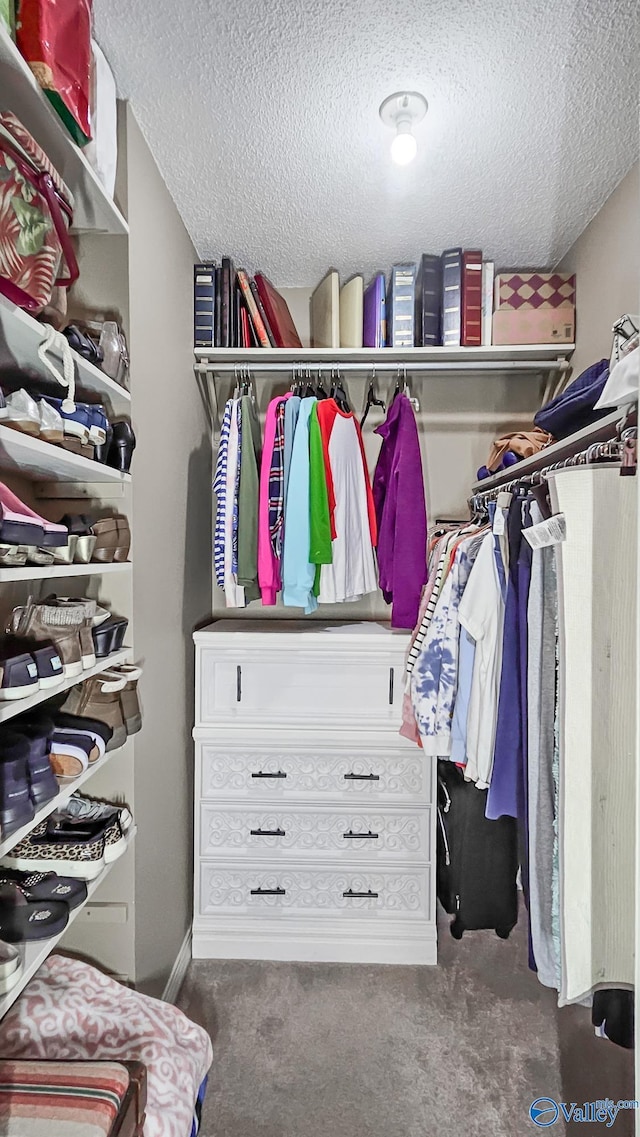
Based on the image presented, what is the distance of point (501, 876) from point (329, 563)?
1.07 meters

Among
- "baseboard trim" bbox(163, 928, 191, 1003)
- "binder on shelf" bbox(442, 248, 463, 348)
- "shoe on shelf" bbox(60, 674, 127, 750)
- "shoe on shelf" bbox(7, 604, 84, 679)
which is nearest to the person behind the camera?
"shoe on shelf" bbox(7, 604, 84, 679)

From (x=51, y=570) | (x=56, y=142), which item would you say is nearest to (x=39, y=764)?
(x=51, y=570)

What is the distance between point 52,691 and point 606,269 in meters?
1.93

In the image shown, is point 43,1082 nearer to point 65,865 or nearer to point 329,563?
point 65,865

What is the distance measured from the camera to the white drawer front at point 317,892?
6.77 ft

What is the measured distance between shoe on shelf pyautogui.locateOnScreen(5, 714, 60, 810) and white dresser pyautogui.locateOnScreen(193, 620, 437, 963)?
937 millimetres

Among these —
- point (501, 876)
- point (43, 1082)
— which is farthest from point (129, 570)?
point (501, 876)

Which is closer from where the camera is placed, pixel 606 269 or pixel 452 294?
pixel 606 269

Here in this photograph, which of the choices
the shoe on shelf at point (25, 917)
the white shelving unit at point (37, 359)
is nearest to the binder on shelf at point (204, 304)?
the white shelving unit at point (37, 359)

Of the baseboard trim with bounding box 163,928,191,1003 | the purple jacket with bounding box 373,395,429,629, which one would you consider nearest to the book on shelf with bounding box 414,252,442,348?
the purple jacket with bounding box 373,395,429,629

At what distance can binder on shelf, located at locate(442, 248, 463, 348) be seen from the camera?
7.00 feet

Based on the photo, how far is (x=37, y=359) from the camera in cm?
114

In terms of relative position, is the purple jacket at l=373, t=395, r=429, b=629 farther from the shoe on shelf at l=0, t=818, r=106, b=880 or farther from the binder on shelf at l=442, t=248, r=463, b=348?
the shoe on shelf at l=0, t=818, r=106, b=880

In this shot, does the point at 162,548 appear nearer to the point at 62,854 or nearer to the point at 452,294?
the point at 62,854
